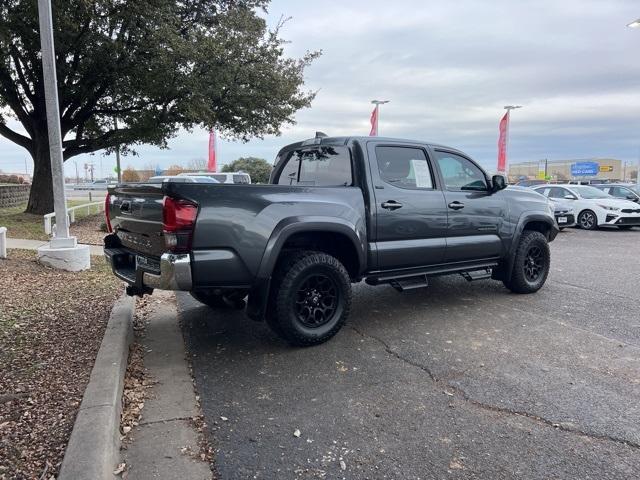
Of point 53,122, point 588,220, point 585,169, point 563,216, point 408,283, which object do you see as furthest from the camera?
point 585,169

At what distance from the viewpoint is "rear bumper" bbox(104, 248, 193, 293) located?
12.6ft

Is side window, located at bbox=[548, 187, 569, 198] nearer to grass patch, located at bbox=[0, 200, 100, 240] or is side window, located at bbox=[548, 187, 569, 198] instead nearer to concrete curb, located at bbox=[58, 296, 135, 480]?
grass patch, located at bbox=[0, 200, 100, 240]

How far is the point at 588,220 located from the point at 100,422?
16.8 metres

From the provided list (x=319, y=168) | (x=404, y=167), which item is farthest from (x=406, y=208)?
(x=319, y=168)

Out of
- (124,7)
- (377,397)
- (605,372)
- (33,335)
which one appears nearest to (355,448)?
(377,397)

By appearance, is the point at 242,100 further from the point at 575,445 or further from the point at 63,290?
the point at 575,445

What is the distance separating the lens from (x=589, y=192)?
1688cm

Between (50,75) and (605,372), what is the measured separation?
7956 mm

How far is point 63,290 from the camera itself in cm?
618

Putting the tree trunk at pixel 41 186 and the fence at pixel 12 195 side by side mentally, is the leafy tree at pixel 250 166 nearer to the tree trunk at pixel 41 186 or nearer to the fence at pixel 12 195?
the fence at pixel 12 195

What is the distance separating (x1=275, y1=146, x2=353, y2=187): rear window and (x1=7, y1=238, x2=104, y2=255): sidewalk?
218 inches

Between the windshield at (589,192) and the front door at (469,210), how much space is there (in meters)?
12.5

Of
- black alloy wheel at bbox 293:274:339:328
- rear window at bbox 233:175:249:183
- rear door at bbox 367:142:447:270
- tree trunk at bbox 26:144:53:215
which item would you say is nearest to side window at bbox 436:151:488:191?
rear door at bbox 367:142:447:270

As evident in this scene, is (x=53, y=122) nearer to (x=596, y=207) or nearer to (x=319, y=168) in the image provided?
(x=319, y=168)
